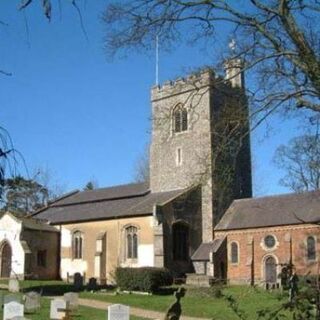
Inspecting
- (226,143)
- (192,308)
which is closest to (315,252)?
(192,308)

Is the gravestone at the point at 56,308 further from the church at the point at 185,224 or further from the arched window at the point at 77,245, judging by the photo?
the arched window at the point at 77,245

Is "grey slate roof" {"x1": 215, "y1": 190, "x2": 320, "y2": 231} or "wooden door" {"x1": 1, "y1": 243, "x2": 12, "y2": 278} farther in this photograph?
"wooden door" {"x1": 1, "y1": 243, "x2": 12, "y2": 278}

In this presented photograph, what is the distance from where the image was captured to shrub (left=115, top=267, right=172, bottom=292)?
32.5 meters

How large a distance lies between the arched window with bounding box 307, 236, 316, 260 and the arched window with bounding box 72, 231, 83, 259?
18.9 metres

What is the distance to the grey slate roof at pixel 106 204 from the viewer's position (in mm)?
45097

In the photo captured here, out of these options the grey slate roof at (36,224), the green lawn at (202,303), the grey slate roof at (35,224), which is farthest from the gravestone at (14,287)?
the grey slate roof at (36,224)

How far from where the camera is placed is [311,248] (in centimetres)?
3894

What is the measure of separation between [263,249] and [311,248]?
3.62 metres

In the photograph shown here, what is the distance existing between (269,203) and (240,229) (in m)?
3.38

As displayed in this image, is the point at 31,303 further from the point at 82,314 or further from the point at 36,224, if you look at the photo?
the point at 36,224

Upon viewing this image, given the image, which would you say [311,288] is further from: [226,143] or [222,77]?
[222,77]

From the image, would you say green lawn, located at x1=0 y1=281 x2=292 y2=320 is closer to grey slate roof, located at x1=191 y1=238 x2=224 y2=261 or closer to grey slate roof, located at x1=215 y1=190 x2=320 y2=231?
grey slate roof, located at x1=191 y1=238 x2=224 y2=261

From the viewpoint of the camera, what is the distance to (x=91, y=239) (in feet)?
152

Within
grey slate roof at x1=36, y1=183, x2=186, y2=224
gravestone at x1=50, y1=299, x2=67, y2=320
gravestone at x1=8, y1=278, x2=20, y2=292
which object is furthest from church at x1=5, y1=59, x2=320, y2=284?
gravestone at x1=50, y1=299, x2=67, y2=320
